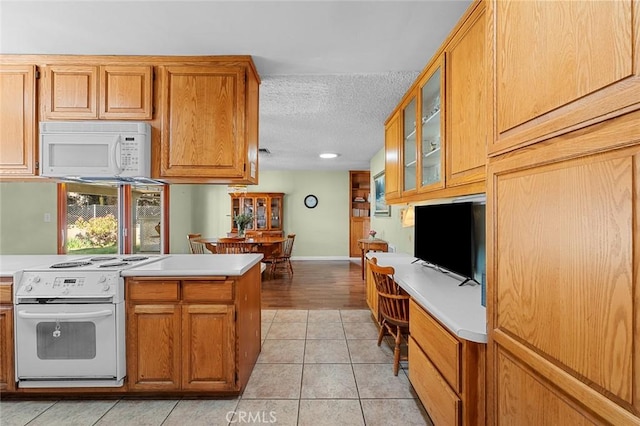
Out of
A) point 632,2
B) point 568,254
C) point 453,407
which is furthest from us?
point 453,407

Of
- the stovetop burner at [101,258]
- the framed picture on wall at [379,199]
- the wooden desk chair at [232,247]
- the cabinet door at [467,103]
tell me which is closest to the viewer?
the cabinet door at [467,103]

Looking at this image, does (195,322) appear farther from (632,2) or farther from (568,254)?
(632,2)

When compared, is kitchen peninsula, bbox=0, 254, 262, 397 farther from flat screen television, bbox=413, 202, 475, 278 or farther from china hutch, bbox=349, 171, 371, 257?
china hutch, bbox=349, 171, 371, 257

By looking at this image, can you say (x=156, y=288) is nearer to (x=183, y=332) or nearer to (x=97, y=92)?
(x=183, y=332)

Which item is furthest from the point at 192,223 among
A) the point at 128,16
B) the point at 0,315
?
the point at 128,16

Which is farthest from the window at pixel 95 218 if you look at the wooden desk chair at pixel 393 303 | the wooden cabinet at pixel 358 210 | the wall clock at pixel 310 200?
the wooden cabinet at pixel 358 210

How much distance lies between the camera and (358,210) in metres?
7.88

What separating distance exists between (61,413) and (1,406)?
1.42 feet

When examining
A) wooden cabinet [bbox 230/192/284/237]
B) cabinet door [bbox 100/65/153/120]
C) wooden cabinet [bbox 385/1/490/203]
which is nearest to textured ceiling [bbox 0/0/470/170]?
cabinet door [bbox 100/65/153/120]

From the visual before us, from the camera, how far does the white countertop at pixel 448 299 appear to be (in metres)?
1.19

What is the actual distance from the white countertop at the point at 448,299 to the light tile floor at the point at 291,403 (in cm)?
77

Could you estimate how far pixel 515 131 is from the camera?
937 mm

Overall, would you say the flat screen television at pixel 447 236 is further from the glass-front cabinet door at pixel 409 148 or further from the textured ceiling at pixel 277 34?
the textured ceiling at pixel 277 34

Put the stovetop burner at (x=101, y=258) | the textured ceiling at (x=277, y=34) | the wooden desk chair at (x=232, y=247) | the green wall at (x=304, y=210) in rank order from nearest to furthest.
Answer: the textured ceiling at (x=277, y=34) → the stovetop burner at (x=101, y=258) → the wooden desk chair at (x=232, y=247) → the green wall at (x=304, y=210)
